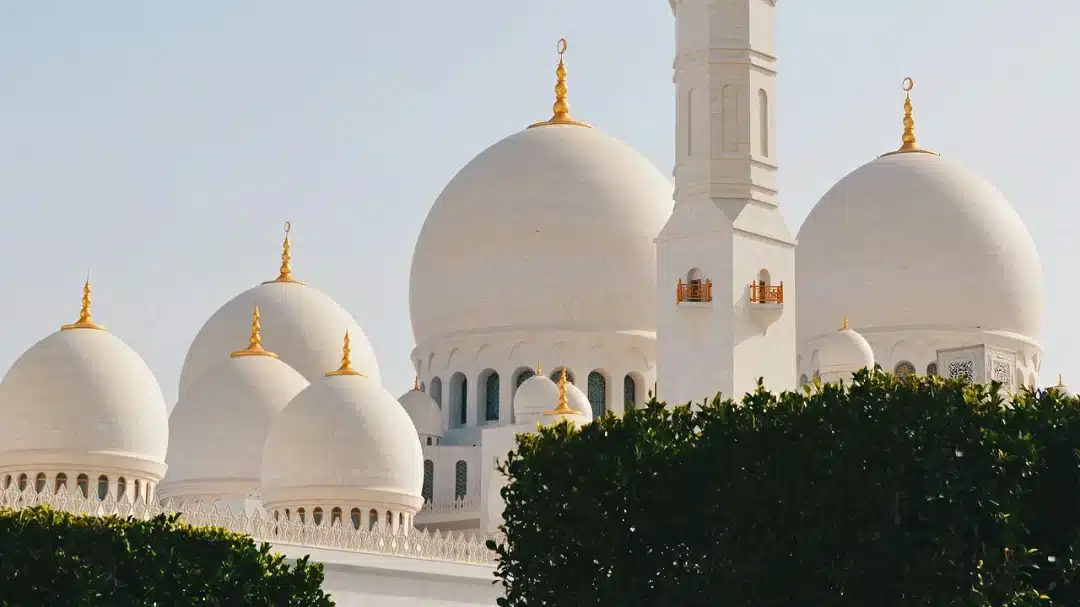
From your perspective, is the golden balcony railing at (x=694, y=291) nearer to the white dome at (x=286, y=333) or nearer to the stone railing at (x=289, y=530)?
the stone railing at (x=289, y=530)

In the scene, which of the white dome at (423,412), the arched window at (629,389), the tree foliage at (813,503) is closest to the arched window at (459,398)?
the white dome at (423,412)

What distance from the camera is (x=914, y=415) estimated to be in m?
16.7

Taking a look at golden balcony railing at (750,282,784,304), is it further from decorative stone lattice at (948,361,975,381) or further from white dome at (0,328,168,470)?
white dome at (0,328,168,470)

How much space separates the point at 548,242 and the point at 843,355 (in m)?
7.61

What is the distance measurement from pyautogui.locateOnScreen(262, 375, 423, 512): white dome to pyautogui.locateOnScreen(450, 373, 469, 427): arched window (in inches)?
305

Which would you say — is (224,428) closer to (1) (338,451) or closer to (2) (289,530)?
(1) (338,451)

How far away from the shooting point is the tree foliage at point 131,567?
1834cm

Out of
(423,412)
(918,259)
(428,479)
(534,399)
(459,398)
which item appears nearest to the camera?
(534,399)

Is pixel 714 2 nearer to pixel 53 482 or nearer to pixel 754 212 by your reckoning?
pixel 754 212

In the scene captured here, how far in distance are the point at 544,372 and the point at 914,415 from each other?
2566 cm

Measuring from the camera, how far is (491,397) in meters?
43.0

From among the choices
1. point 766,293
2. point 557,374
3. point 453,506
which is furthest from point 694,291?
point 557,374

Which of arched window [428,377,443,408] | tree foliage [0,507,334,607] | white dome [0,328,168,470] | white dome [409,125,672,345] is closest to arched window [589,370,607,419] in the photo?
white dome [409,125,672,345]

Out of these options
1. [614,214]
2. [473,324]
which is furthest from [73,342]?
[614,214]
